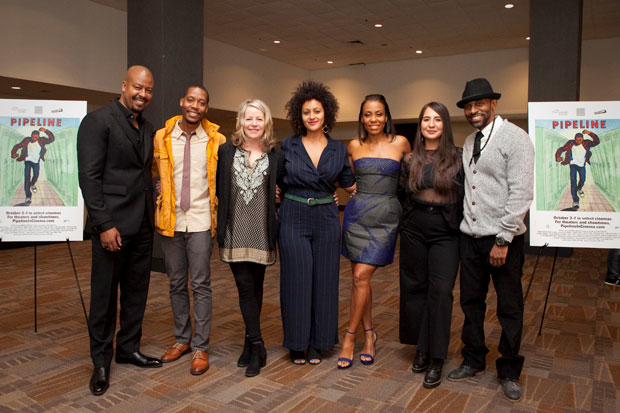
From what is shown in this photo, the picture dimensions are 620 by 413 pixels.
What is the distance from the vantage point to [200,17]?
21.0 feet

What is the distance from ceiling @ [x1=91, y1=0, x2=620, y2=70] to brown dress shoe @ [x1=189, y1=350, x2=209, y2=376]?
7.15 m

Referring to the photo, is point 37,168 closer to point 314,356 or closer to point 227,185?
point 227,185

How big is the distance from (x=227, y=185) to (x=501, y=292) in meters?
1.77

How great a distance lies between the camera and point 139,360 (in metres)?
3.19

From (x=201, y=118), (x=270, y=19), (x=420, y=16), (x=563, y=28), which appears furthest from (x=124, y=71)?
(x=563, y=28)

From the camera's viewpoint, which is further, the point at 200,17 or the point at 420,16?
the point at 420,16

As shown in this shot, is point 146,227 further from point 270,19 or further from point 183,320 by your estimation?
point 270,19

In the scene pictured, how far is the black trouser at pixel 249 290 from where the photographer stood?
10.3 feet

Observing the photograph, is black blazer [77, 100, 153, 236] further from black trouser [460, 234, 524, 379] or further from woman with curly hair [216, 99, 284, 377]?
black trouser [460, 234, 524, 379]

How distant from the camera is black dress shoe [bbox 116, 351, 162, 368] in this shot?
319cm

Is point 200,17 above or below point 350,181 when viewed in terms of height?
above

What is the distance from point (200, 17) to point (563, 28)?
517cm

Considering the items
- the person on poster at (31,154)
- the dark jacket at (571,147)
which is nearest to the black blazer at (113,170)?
the person on poster at (31,154)

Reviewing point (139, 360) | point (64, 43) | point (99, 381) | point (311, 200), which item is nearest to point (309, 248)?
point (311, 200)
